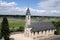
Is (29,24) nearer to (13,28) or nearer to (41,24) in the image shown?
(41,24)

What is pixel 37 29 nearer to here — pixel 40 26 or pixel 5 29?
pixel 40 26

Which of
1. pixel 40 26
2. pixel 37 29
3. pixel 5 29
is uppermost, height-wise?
pixel 5 29

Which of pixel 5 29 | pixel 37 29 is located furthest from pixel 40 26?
pixel 5 29

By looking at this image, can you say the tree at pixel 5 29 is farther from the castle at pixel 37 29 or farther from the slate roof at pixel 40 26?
the slate roof at pixel 40 26

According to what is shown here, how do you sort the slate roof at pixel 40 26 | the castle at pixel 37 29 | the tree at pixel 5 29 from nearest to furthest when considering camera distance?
the tree at pixel 5 29 < the castle at pixel 37 29 < the slate roof at pixel 40 26

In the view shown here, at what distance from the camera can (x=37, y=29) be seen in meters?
18.0

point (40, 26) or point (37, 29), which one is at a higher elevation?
point (40, 26)

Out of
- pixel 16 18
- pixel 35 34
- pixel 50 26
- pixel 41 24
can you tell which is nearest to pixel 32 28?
pixel 35 34

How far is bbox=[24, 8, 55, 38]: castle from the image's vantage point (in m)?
17.6

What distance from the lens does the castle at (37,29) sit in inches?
691

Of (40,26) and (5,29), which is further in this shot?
(40,26)

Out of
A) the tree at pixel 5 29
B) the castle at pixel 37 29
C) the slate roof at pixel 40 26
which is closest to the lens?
the tree at pixel 5 29

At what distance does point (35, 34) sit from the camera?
57.9 feet

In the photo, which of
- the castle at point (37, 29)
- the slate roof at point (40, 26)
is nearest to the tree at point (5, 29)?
the castle at point (37, 29)
